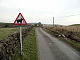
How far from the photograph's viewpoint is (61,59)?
150 inches

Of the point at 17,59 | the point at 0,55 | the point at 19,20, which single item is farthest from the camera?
the point at 19,20

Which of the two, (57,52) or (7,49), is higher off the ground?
(7,49)

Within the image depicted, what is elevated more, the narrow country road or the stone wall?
the stone wall

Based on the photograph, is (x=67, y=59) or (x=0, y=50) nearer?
(x=0, y=50)

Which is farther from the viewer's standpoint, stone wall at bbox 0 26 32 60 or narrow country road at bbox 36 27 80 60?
narrow country road at bbox 36 27 80 60

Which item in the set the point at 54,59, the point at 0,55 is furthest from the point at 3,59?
the point at 54,59

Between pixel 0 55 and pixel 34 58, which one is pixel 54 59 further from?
pixel 0 55

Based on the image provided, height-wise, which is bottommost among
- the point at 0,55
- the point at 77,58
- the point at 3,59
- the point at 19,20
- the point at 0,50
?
the point at 77,58

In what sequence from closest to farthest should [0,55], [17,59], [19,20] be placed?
[0,55] < [17,59] < [19,20]

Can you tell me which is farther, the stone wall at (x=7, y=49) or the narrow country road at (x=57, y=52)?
the narrow country road at (x=57, y=52)

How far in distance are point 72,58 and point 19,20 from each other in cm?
392

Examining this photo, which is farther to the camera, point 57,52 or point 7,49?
point 57,52

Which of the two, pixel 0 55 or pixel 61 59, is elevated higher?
pixel 0 55

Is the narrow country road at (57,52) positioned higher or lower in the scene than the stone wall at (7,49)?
lower
